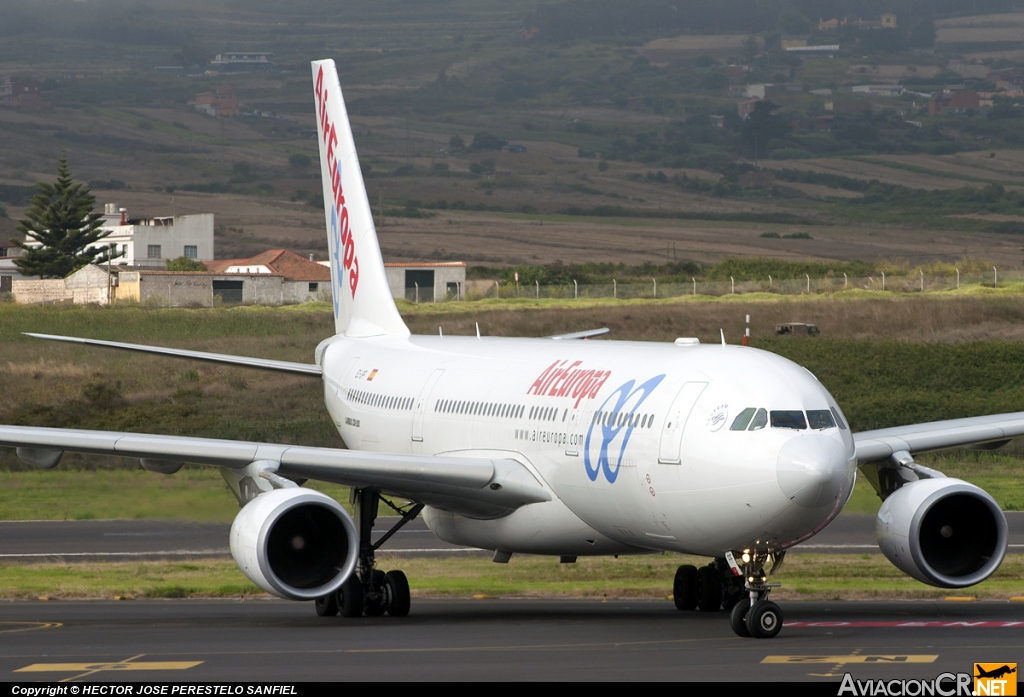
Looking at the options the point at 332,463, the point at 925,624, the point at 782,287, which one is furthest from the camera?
the point at 782,287

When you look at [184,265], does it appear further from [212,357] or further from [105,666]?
[105,666]

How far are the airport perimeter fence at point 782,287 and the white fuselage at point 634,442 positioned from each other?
73.1 m

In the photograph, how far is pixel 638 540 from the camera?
811 inches

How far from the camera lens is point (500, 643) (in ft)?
63.0

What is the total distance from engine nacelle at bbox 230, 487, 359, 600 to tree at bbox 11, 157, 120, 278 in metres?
120

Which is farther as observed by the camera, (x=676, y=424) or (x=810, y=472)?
(x=676, y=424)

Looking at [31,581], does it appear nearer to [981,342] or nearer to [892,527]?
[892,527]

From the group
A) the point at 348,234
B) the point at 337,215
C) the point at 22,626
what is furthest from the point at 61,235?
the point at 22,626

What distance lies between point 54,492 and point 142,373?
2473 centimetres

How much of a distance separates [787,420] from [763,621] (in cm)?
256

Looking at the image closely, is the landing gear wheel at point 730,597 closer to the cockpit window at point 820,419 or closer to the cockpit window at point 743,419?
the cockpit window at point 820,419

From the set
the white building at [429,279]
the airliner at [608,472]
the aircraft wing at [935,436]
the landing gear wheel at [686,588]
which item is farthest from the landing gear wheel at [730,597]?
the white building at [429,279]

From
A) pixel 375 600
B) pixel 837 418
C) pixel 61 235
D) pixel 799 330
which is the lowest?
pixel 375 600

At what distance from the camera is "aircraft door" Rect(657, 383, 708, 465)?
1905 cm
